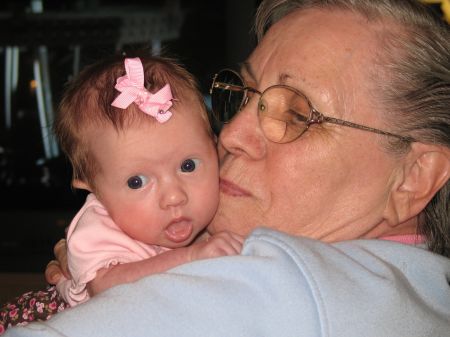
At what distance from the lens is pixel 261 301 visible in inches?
45.7

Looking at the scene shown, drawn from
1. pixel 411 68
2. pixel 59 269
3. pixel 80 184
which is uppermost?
pixel 411 68

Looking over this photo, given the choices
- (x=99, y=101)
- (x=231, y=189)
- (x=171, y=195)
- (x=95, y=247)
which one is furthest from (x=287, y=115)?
(x=95, y=247)

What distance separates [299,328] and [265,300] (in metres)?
0.09

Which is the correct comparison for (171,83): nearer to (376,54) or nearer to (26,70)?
(376,54)

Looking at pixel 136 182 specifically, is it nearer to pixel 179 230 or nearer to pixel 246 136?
pixel 179 230

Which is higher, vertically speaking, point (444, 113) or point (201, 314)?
point (444, 113)

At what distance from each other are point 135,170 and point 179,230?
0.21 m

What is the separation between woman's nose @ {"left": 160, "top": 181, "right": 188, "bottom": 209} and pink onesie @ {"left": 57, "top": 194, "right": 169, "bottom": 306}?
0.52 ft

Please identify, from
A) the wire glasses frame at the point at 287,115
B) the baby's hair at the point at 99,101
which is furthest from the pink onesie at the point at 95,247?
the wire glasses frame at the point at 287,115

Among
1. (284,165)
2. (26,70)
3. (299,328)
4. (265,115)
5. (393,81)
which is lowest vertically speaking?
(26,70)

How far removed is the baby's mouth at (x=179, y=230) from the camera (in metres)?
1.52

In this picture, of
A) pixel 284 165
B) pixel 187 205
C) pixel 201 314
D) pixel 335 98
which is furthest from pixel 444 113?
pixel 201 314

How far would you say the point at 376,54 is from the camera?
57.2 inches

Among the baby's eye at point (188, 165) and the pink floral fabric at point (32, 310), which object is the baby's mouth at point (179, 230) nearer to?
the baby's eye at point (188, 165)
